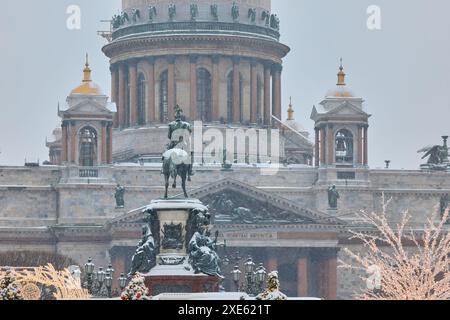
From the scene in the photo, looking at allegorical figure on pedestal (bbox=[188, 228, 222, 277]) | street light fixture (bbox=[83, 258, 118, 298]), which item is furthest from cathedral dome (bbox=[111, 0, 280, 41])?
allegorical figure on pedestal (bbox=[188, 228, 222, 277])

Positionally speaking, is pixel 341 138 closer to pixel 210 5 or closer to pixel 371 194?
pixel 371 194

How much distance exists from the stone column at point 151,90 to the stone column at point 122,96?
235cm

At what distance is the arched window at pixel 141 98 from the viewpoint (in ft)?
473

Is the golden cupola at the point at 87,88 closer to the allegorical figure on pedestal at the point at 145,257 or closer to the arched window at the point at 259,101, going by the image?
the arched window at the point at 259,101

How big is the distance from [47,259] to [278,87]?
102 ft

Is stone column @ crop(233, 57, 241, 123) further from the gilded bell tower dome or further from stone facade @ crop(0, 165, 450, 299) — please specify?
stone facade @ crop(0, 165, 450, 299)

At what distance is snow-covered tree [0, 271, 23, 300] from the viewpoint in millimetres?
33125

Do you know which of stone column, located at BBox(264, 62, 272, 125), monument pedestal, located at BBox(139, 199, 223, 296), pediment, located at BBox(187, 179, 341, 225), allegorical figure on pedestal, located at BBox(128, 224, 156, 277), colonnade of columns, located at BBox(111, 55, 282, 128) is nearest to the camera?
monument pedestal, located at BBox(139, 199, 223, 296)

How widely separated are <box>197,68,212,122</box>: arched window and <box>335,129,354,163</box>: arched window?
44.5 feet

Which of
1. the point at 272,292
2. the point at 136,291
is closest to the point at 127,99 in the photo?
the point at 136,291

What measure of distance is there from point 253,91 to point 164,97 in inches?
260

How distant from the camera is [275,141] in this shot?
144250 millimetres
